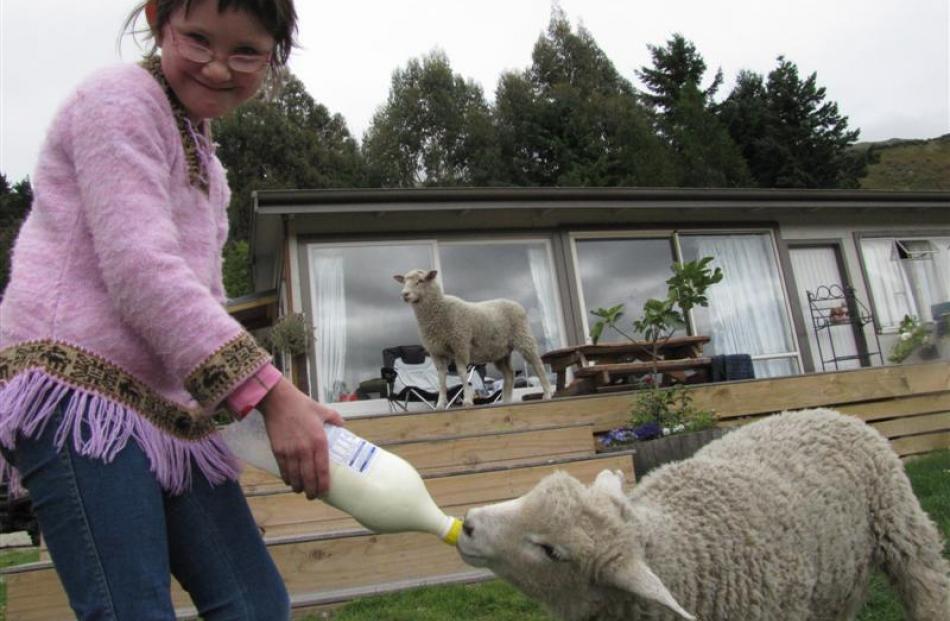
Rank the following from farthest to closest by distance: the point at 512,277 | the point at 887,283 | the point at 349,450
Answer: the point at 887,283 → the point at 512,277 → the point at 349,450

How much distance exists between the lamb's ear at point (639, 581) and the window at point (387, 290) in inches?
306

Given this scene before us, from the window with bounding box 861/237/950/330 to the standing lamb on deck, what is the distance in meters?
7.73

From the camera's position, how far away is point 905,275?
13438 mm

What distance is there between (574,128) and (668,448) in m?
31.8

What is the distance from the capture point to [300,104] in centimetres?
3697

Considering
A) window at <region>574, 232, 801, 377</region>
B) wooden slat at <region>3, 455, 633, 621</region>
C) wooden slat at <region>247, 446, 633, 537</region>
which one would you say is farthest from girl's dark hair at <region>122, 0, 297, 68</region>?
window at <region>574, 232, 801, 377</region>

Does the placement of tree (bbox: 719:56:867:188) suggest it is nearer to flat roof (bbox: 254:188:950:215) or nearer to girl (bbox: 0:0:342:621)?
flat roof (bbox: 254:188:950:215)

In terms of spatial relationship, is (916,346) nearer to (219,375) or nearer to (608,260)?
(608,260)

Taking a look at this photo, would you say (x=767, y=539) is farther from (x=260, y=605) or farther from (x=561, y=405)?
(x=561, y=405)

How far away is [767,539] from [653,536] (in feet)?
1.61

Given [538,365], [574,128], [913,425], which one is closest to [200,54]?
[538,365]

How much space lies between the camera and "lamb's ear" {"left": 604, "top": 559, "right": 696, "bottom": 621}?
6.63ft

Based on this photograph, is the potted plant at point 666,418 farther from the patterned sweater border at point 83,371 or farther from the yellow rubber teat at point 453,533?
the patterned sweater border at point 83,371

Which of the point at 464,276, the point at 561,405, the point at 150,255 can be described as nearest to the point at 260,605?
the point at 150,255
